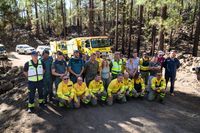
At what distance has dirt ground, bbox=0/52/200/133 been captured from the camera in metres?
8.48

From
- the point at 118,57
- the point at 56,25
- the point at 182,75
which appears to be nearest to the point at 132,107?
the point at 118,57

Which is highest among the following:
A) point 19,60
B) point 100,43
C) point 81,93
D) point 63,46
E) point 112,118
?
point 100,43

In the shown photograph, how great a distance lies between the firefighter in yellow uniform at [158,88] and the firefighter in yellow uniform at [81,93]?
280cm

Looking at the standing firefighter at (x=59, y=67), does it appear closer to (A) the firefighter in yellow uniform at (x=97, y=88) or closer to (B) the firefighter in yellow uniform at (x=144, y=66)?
(A) the firefighter in yellow uniform at (x=97, y=88)

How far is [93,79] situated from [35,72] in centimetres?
272

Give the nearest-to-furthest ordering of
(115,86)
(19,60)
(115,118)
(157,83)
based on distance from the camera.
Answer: (115,118)
(115,86)
(157,83)
(19,60)

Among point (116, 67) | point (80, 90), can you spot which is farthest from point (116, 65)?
point (80, 90)

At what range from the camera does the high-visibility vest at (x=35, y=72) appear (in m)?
9.48

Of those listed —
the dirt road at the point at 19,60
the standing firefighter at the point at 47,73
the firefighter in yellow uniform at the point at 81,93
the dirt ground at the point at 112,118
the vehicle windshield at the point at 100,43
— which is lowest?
the dirt ground at the point at 112,118

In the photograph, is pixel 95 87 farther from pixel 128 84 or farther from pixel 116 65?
pixel 116 65

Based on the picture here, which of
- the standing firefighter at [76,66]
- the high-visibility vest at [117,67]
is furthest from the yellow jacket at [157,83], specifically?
the standing firefighter at [76,66]

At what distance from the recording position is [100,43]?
882 inches

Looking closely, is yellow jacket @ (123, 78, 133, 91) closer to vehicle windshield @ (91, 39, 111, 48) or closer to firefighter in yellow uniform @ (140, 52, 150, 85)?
firefighter in yellow uniform @ (140, 52, 150, 85)

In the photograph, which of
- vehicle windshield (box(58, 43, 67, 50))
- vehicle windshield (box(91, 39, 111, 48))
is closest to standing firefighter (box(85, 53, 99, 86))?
vehicle windshield (box(91, 39, 111, 48))
